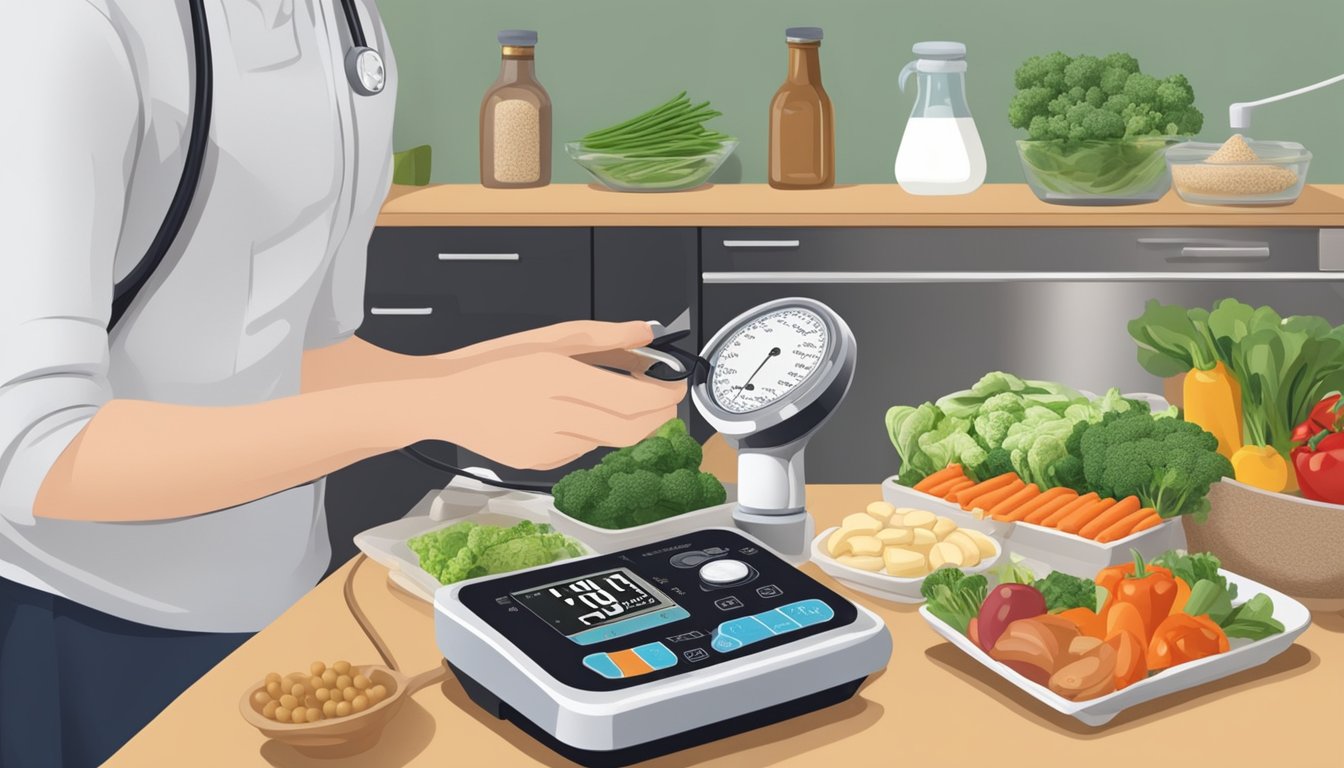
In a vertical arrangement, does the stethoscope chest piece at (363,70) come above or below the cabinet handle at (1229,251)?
above

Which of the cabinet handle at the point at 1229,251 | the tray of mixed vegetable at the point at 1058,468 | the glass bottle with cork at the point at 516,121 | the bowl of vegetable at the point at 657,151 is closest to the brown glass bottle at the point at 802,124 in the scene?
the bowl of vegetable at the point at 657,151

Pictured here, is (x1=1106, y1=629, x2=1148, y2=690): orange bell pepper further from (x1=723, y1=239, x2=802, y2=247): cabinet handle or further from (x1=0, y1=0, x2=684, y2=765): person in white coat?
(x1=723, y1=239, x2=802, y2=247): cabinet handle

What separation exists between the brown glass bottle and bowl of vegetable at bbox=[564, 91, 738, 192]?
0.37ft

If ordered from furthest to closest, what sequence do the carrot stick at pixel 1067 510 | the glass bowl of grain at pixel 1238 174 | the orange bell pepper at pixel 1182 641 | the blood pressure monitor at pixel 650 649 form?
the glass bowl of grain at pixel 1238 174
the carrot stick at pixel 1067 510
the orange bell pepper at pixel 1182 641
the blood pressure monitor at pixel 650 649

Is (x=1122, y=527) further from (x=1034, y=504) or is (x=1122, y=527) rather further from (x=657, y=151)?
→ (x=657, y=151)

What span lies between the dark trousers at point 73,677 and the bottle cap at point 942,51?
2191 millimetres

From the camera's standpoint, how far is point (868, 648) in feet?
3.08

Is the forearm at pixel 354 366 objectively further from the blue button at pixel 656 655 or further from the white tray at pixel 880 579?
the blue button at pixel 656 655

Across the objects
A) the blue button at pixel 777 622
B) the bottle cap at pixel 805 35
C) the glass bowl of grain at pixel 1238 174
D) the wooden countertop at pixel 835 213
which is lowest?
the blue button at pixel 777 622

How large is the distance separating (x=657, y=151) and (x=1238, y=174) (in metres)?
1.20

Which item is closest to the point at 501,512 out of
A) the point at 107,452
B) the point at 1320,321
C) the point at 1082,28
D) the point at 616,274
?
the point at 107,452

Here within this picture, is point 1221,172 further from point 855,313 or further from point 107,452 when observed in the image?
point 107,452

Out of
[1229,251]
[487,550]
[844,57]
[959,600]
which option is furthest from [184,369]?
[844,57]

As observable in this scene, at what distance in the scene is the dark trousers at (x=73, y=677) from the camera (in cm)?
114
